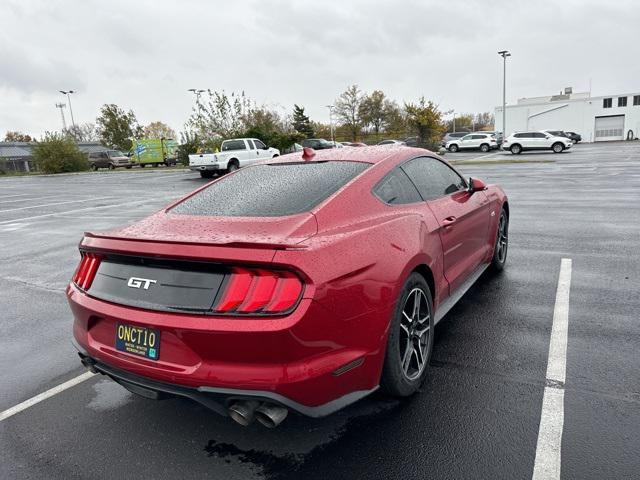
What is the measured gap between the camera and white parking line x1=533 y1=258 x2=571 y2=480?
2320 millimetres

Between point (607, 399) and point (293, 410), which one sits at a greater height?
point (293, 410)

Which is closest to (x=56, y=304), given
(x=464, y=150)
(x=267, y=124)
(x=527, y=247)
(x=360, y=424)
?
(x=360, y=424)

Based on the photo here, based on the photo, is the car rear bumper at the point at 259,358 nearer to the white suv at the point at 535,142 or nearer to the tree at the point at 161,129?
the white suv at the point at 535,142

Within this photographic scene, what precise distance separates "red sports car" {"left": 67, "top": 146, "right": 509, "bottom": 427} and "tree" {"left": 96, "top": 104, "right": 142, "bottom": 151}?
2741 inches

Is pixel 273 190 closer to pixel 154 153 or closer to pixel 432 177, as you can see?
pixel 432 177

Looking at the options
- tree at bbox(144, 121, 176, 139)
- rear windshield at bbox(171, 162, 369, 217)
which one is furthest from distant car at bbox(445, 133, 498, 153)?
tree at bbox(144, 121, 176, 139)

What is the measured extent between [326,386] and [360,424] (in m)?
0.63

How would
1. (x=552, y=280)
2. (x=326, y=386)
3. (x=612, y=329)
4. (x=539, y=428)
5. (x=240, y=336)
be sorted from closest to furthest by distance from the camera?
(x=240, y=336)
(x=326, y=386)
(x=539, y=428)
(x=612, y=329)
(x=552, y=280)

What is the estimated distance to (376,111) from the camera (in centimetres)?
7144

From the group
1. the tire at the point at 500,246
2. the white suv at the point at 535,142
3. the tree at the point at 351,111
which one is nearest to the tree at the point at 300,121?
the tree at the point at 351,111

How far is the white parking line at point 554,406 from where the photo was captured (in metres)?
2.32

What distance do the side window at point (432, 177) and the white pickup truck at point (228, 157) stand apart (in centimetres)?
2062

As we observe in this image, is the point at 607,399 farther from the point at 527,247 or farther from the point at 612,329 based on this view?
the point at 527,247

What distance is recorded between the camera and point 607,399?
2.84 meters
